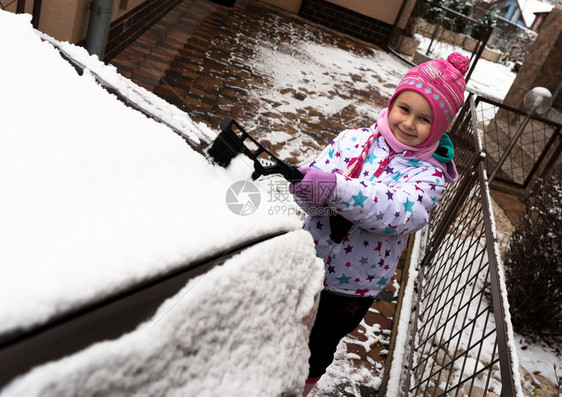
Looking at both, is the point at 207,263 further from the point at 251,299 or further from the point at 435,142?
the point at 435,142

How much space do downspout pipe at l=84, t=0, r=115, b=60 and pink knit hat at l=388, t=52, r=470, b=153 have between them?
9.49 feet

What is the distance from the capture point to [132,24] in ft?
17.2

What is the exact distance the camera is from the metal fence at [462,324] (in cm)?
199

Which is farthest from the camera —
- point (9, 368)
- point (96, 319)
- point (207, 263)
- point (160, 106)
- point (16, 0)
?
point (16, 0)

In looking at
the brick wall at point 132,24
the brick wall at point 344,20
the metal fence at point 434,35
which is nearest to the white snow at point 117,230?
the brick wall at point 132,24

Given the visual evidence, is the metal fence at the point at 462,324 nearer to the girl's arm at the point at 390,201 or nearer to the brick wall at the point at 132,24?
the girl's arm at the point at 390,201

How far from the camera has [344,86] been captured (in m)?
6.93

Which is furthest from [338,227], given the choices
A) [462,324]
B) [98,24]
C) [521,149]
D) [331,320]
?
[521,149]

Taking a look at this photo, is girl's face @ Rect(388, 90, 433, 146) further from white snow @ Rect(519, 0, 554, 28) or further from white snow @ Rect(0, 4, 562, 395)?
white snow @ Rect(519, 0, 554, 28)

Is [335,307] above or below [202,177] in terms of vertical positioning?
below

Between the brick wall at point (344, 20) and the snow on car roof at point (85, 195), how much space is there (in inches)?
400

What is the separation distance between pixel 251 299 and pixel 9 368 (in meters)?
0.42

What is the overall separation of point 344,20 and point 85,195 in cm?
1067

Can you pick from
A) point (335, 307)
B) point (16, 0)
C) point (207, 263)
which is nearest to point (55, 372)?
point (207, 263)
